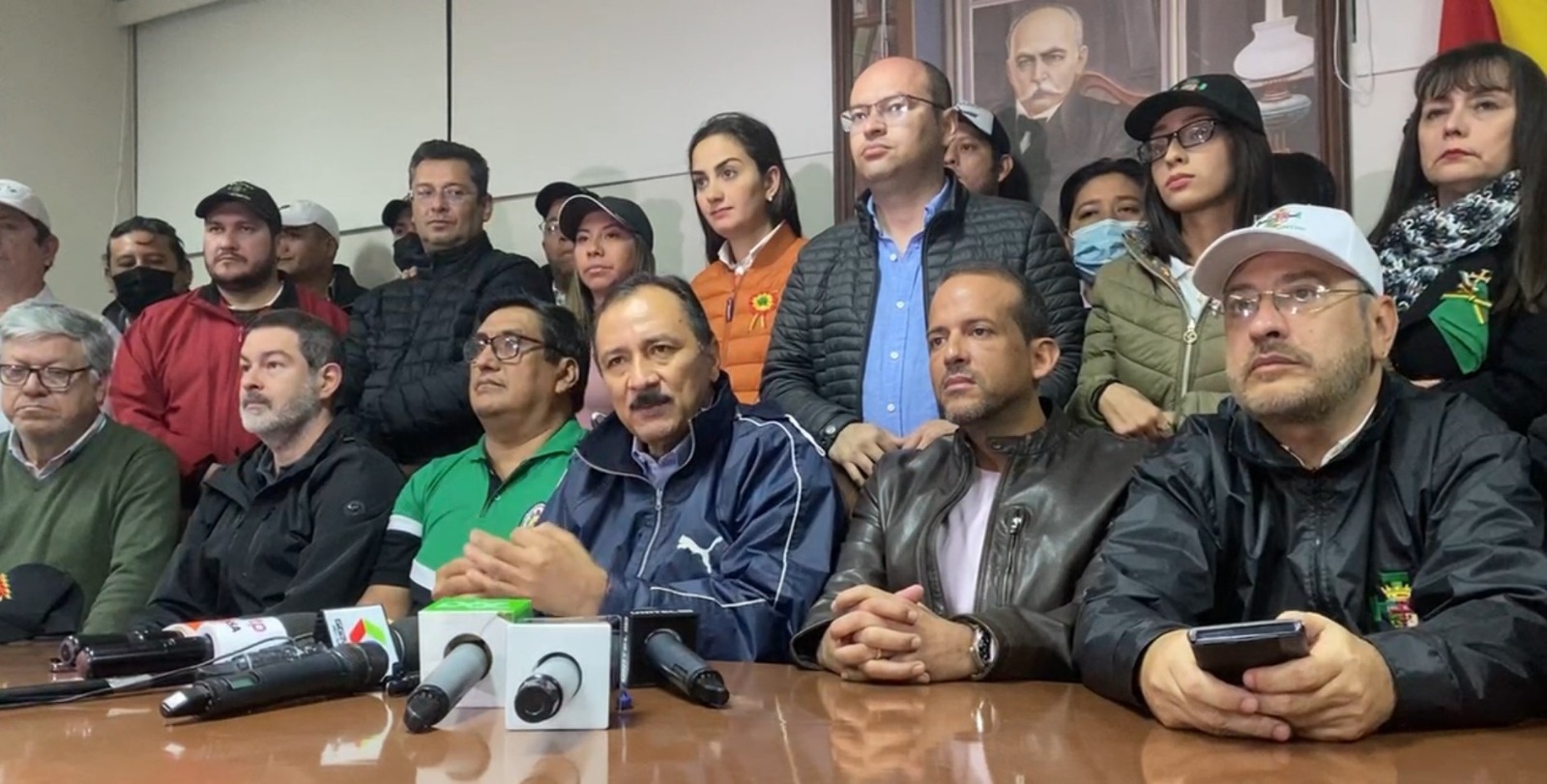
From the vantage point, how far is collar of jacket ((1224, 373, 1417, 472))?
165 centimetres

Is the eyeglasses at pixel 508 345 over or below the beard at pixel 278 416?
over

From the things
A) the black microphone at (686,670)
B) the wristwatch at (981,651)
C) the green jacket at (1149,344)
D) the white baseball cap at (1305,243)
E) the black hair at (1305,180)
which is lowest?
the wristwatch at (981,651)

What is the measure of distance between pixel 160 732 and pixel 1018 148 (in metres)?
2.69

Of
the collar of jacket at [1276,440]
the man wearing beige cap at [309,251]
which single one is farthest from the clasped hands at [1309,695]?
the man wearing beige cap at [309,251]

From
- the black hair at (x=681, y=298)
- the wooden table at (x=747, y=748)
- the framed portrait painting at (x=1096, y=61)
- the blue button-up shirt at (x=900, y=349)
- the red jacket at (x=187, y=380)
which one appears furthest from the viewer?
the red jacket at (x=187, y=380)

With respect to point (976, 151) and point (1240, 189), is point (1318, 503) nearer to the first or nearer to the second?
point (1240, 189)

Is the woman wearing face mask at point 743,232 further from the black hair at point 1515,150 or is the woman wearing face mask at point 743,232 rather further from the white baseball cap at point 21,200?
the white baseball cap at point 21,200

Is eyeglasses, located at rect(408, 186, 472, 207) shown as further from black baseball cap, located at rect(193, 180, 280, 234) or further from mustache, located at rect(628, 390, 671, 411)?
mustache, located at rect(628, 390, 671, 411)

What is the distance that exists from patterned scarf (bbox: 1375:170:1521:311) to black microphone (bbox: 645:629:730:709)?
4.65 feet

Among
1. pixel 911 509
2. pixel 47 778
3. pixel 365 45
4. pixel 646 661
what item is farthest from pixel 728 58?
pixel 47 778

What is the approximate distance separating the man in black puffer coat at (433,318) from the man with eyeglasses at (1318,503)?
79.1 inches

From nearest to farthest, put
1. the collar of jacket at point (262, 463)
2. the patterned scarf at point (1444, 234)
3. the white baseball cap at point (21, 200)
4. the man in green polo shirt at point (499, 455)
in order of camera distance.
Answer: the patterned scarf at point (1444, 234), the man in green polo shirt at point (499, 455), the collar of jacket at point (262, 463), the white baseball cap at point (21, 200)

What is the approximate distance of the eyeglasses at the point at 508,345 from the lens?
3.03 m

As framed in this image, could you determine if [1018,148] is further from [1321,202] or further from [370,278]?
[370,278]
